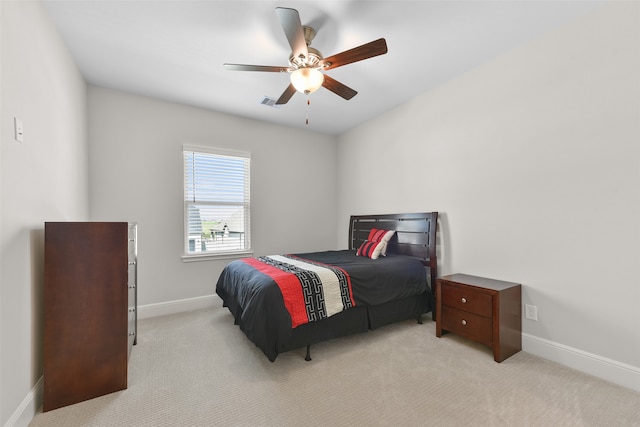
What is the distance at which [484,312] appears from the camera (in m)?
2.37

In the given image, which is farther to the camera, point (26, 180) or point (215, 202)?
point (215, 202)

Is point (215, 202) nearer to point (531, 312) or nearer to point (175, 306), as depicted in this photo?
point (175, 306)

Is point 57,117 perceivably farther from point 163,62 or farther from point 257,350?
point 257,350

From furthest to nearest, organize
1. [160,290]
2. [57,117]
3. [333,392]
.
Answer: [160,290]
[57,117]
[333,392]

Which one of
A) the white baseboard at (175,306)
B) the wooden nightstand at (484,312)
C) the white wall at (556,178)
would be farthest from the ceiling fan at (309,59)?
the white baseboard at (175,306)

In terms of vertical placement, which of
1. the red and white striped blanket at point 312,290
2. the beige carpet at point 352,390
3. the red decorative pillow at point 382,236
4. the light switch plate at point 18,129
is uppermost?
the light switch plate at point 18,129

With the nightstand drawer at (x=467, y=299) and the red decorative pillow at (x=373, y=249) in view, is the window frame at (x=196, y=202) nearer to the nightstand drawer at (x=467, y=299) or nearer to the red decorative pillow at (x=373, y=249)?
the red decorative pillow at (x=373, y=249)

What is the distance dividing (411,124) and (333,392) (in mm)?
3193

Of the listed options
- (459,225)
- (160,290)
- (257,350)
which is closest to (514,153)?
(459,225)

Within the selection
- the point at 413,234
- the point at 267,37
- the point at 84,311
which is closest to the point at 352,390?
the point at 84,311

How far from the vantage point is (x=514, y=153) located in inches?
102

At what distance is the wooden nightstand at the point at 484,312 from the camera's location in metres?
2.29

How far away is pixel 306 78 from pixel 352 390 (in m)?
2.36

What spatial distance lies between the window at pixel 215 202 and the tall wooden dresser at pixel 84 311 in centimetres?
174
